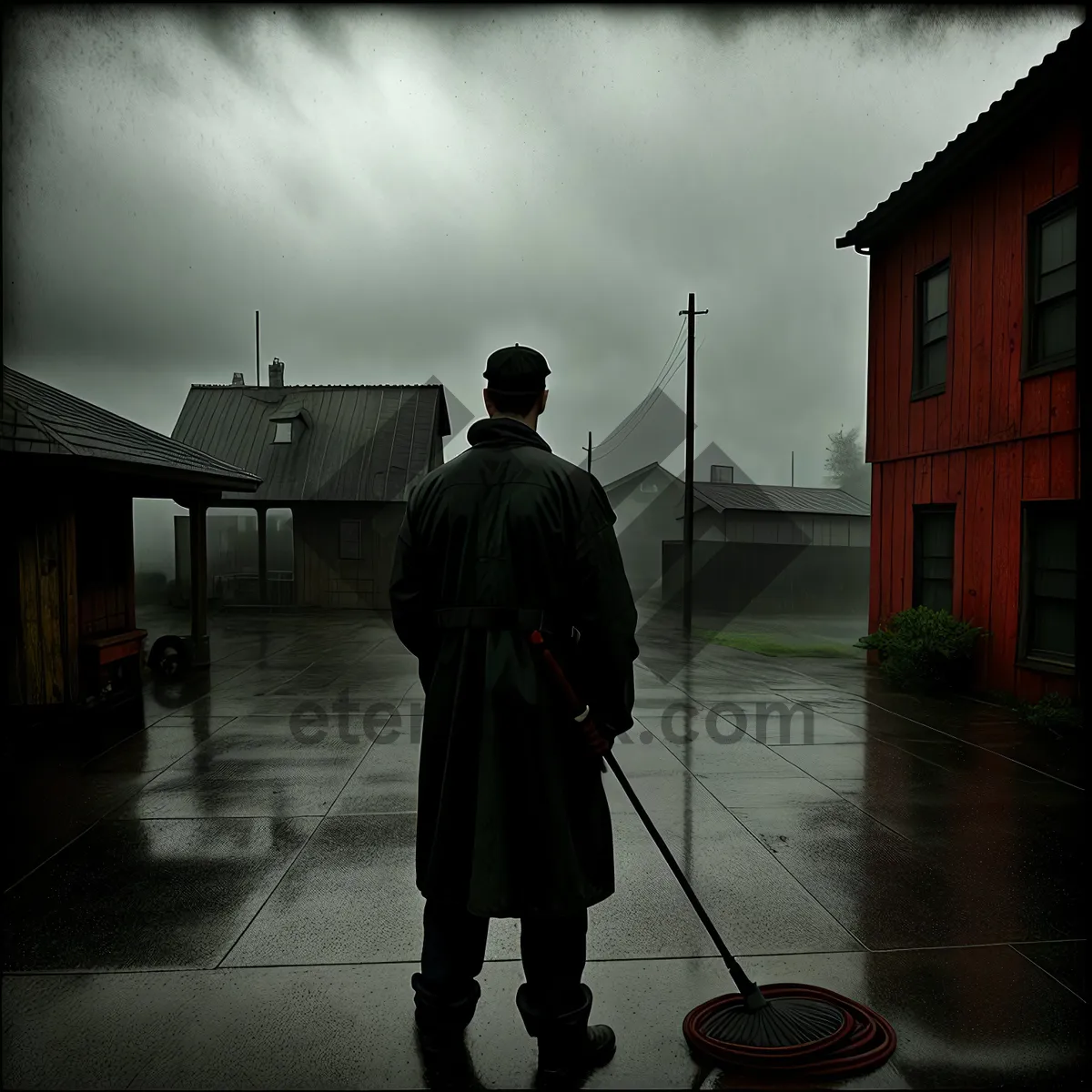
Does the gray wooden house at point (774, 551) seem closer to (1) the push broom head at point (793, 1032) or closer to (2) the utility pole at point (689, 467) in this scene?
(2) the utility pole at point (689, 467)

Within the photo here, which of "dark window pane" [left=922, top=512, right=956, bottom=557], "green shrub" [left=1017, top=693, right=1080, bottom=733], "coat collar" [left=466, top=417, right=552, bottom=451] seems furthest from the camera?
"dark window pane" [left=922, top=512, right=956, bottom=557]

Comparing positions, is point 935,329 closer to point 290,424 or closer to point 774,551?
point 774,551

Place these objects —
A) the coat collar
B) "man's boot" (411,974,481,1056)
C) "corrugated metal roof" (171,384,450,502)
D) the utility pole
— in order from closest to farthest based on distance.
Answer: "man's boot" (411,974,481,1056) < the coat collar < the utility pole < "corrugated metal roof" (171,384,450,502)

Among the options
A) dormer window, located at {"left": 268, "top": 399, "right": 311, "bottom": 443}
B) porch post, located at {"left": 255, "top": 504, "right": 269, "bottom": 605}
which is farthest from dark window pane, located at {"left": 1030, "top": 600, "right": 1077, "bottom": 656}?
dormer window, located at {"left": 268, "top": 399, "right": 311, "bottom": 443}

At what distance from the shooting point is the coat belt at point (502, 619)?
256cm

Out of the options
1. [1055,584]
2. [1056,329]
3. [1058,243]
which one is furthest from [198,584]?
[1058,243]

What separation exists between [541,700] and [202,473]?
25.6 feet

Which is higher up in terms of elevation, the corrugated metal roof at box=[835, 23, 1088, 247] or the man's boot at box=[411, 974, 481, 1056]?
the corrugated metal roof at box=[835, 23, 1088, 247]

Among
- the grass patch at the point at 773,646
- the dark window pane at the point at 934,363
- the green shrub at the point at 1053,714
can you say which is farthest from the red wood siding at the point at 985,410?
the grass patch at the point at 773,646

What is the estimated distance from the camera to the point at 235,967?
314cm

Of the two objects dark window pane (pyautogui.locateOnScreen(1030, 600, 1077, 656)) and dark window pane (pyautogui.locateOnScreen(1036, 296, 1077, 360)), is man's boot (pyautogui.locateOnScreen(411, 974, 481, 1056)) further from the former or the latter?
dark window pane (pyautogui.locateOnScreen(1036, 296, 1077, 360))

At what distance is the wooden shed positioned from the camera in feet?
22.6

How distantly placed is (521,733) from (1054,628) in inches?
304

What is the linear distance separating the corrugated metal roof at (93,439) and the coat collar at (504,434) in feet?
11.7
